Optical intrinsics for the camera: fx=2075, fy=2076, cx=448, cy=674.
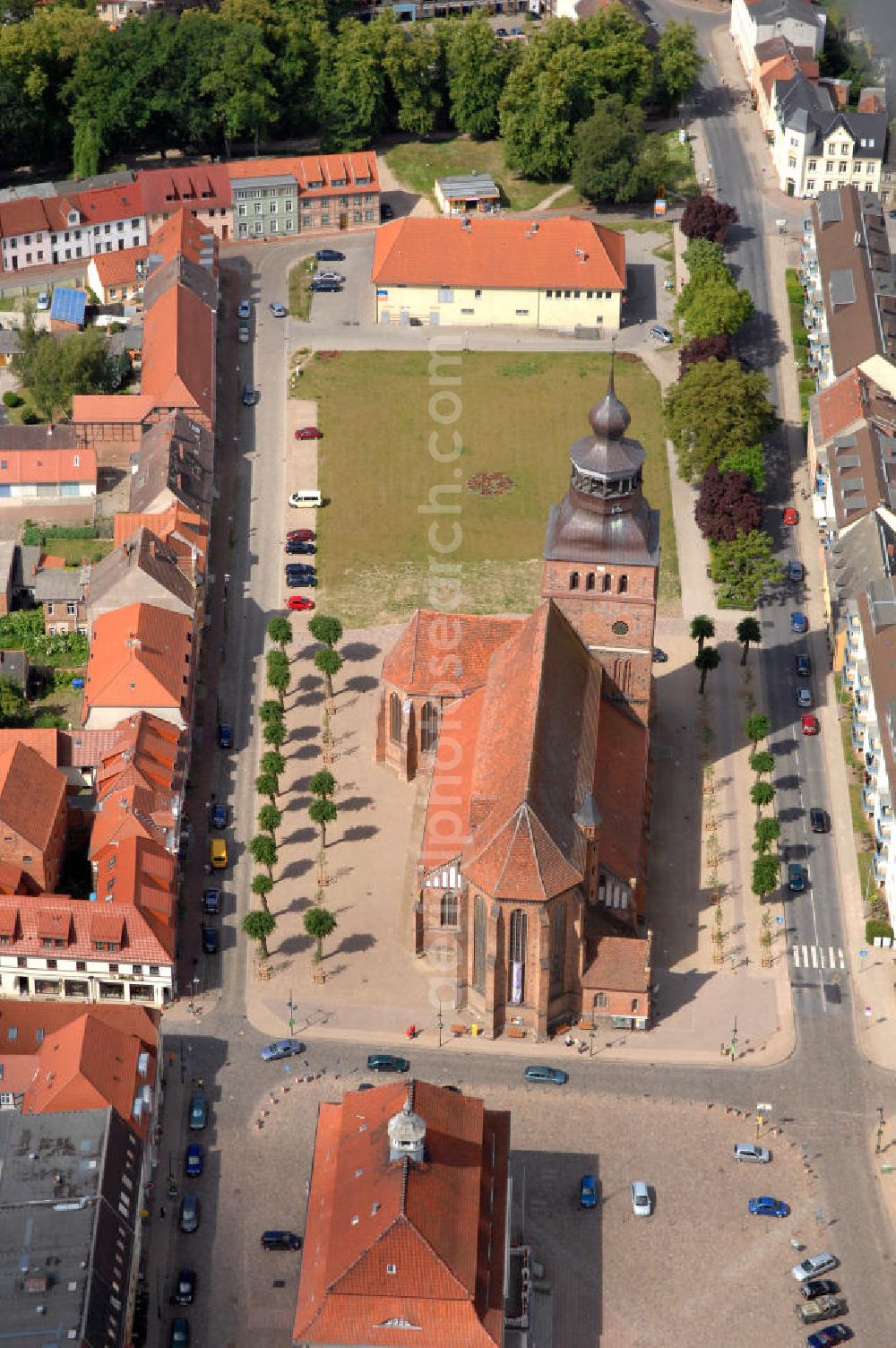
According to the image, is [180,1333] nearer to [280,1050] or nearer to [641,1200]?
[280,1050]

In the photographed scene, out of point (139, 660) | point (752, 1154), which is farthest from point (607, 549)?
point (752, 1154)

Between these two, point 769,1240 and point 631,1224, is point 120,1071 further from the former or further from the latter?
point 769,1240

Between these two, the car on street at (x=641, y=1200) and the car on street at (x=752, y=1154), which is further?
the car on street at (x=752, y=1154)

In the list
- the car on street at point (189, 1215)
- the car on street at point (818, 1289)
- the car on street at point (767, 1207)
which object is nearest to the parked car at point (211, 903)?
the car on street at point (189, 1215)

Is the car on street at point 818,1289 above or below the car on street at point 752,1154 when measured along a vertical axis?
below

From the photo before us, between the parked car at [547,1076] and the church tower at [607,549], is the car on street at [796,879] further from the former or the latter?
the parked car at [547,1076]

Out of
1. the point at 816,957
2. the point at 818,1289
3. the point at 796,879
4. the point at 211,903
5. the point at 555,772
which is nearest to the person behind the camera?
the point at 818,1289

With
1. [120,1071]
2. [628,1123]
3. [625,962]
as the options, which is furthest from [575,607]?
[120,1071]
